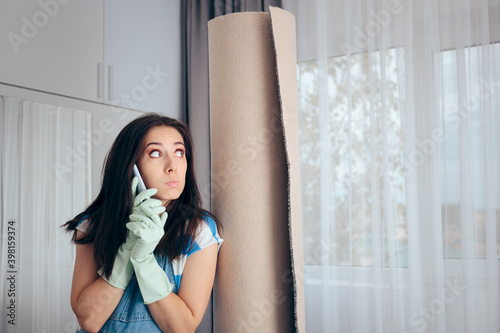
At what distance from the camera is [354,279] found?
6.56 ft

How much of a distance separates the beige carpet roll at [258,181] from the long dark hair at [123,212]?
0.33 ft

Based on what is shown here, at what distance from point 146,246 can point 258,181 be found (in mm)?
309

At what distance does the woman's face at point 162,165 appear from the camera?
1.11 m

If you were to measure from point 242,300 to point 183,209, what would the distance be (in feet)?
0.90

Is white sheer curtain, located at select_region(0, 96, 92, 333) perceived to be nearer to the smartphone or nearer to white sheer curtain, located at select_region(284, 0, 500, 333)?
the smartphone

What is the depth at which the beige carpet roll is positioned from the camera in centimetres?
110

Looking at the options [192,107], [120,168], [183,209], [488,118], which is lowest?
[183,209]

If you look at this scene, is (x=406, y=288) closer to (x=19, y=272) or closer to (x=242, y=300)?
(x=242, y=300)

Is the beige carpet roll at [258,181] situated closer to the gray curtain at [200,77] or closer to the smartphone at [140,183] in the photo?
the smartphone at [140,183]

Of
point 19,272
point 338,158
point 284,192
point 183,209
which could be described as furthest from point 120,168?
point 338,158

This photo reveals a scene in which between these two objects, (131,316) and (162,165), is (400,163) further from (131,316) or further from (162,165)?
(131,316)

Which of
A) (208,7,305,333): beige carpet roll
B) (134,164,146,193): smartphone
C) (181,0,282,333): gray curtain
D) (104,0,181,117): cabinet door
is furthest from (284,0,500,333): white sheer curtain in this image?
(134,164,146,193): smartphone

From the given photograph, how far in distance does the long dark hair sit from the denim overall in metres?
0.07

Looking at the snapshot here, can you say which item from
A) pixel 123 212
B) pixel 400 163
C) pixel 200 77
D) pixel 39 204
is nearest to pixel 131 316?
pixel 123 212
